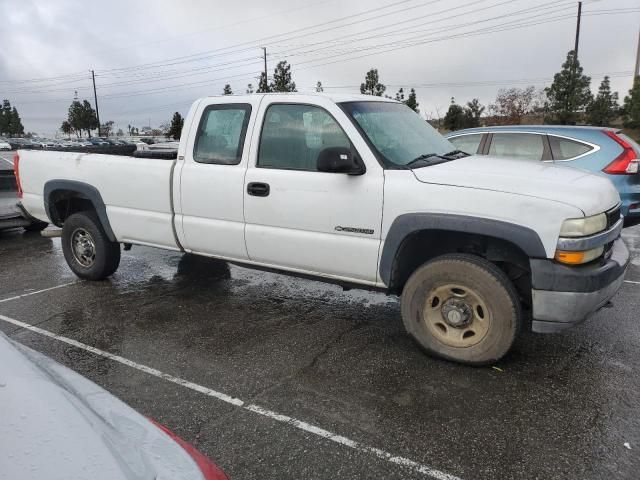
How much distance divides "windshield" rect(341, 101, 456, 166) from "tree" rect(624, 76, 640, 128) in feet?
109

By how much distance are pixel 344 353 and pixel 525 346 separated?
1.48 metres

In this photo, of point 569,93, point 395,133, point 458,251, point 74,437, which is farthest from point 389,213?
point 569,93

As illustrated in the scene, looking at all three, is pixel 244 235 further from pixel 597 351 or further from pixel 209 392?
pixel 597 351

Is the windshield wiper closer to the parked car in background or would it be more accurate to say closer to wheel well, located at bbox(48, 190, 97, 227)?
the parked car in background

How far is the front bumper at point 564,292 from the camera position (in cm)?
329

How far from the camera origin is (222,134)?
473 centimetres

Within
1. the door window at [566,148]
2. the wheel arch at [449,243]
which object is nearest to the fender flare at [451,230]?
the wheel arch at [449,243]

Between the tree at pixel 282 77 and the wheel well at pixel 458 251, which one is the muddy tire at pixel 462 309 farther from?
the tree at pixel 282 77

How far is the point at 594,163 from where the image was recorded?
21.7 feet

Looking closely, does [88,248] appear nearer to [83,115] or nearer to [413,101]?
[413,101]

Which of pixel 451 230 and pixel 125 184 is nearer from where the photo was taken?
pixel 451 230

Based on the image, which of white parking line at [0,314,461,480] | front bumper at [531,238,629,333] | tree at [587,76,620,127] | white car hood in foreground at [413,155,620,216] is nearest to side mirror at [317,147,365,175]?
white car hood in foreground at [413,155,620,216]

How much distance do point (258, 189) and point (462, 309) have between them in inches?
75.9

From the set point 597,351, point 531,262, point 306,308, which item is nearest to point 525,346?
point 597,351
